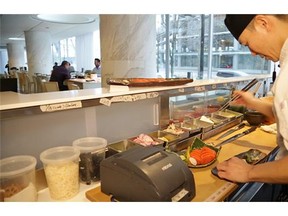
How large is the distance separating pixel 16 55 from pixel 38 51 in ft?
20.8

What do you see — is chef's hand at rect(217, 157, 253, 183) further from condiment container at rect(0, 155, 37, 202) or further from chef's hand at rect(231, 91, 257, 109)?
condiment container at rect(0, 155, 37, 202)

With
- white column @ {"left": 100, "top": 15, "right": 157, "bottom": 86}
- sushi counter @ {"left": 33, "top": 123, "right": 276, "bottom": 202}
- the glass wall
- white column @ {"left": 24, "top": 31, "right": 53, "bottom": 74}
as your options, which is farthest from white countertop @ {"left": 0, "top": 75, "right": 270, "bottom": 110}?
white column @ {"left": 24, "top": 31, "right": 53, "bottom": 74}

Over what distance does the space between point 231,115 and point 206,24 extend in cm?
395

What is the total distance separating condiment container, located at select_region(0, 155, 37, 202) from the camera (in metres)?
0.95

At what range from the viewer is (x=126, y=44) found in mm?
3359

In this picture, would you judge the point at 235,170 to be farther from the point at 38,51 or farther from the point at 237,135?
the point at 38,51

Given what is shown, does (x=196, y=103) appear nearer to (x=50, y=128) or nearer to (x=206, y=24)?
(x=50, y=128)

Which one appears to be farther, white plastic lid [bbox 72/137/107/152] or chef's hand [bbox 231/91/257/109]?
chef's hand [bbox 231/91/257/109]

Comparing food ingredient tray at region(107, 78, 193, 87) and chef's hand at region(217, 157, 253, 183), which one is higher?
food ingredient tray at region(107, 78, 193, 87)

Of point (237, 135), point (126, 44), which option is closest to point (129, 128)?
point (237, 135)

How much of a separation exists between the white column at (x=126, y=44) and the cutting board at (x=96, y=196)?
2.50m

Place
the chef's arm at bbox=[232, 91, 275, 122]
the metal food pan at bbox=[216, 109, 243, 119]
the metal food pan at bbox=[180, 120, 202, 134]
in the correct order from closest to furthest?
the chef's arm at bbox=[232, 91, 275, 122] < the metal food pan at bbox=[180, 120, 202, 134] < the metal food pan at bbox=[216, 109, 243, 119]

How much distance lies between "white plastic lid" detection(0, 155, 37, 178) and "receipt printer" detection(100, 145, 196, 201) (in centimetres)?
30
